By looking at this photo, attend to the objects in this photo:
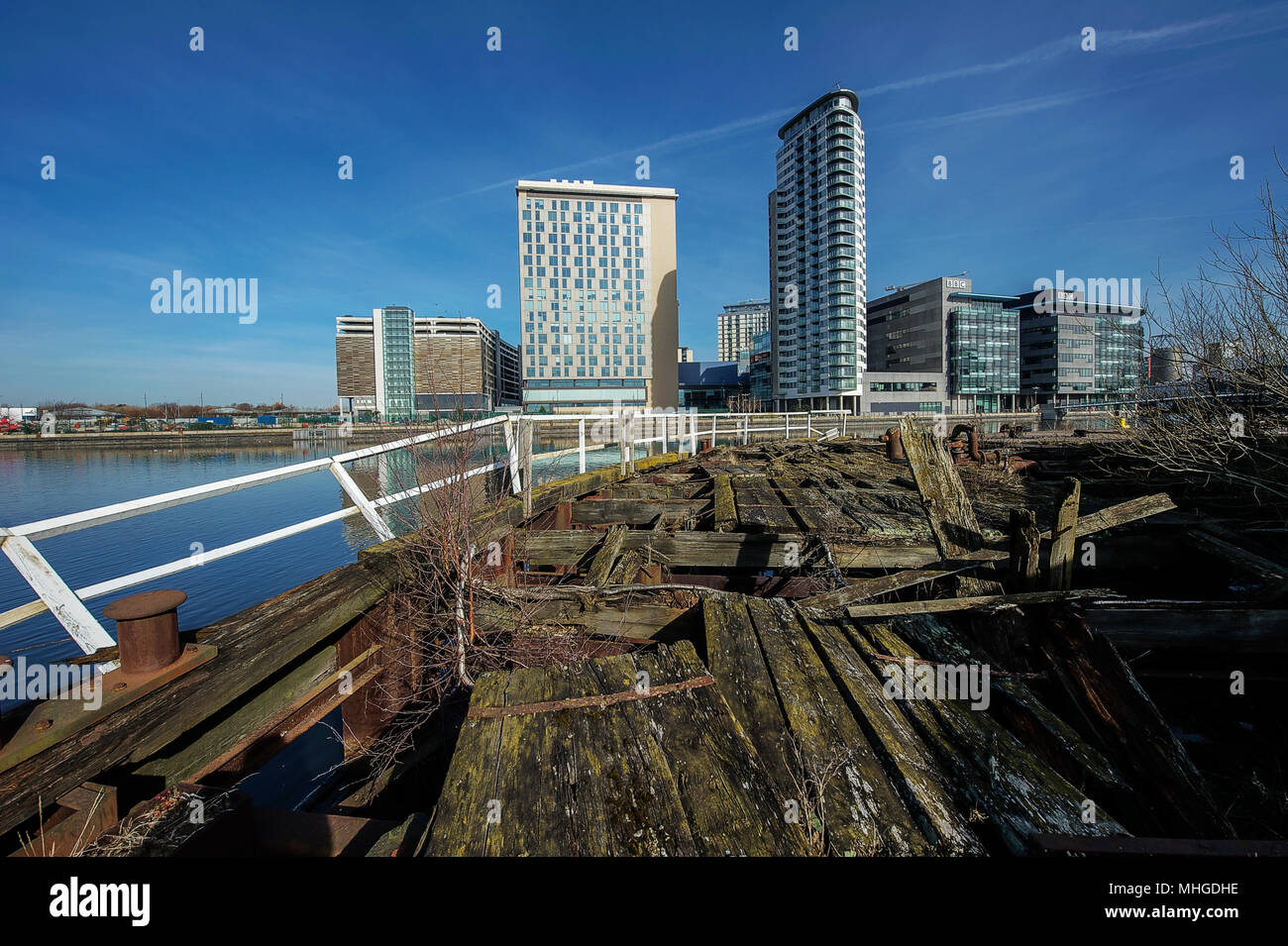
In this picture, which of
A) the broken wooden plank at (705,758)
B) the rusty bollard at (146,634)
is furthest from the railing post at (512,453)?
the broken wooden plank at (705,758)

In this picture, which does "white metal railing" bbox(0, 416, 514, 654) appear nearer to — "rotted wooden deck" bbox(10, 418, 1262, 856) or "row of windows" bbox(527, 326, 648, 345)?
"rotted wooden deck" bbox(10, 418, 1262, 856)

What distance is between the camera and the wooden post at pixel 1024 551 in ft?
11.2

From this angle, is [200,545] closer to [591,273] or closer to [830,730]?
[830,730]

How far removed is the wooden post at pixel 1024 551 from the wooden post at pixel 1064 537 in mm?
98

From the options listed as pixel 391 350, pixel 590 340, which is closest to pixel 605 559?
pixel 590 340

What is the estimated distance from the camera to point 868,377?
9131 centimetres

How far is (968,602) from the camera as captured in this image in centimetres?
330

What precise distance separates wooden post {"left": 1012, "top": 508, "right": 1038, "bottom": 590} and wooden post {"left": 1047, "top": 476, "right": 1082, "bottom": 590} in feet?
0.32

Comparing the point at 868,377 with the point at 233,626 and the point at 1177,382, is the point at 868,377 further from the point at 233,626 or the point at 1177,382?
the point at 233,626

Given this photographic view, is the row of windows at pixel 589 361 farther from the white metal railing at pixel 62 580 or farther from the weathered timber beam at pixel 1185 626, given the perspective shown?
the weathered timber beam at pixel 1185 626

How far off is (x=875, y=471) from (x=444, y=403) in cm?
800

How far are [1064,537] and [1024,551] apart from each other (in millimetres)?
233

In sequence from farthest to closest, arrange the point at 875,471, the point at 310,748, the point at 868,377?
the point at 868,377
the point at 875,471
the point at 310,748
